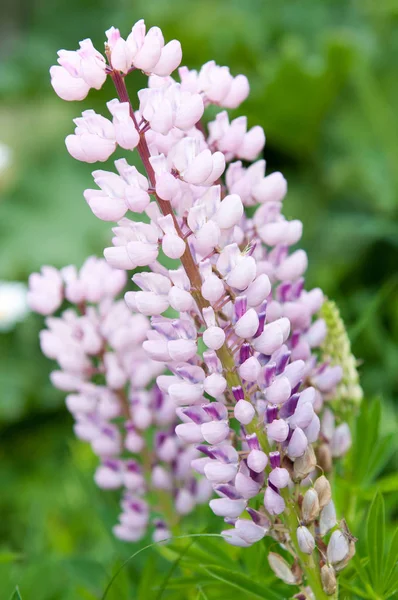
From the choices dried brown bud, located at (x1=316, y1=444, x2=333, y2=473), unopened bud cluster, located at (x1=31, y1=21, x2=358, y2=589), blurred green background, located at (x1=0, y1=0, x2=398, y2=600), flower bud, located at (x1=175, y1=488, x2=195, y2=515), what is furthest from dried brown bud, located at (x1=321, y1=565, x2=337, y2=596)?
blurred green background, located at (x1=0, y1=0, x2=398, y2=600)

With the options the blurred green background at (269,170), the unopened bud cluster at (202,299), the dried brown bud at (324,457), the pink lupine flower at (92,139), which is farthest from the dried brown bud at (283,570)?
the blurred green background at (269,170)

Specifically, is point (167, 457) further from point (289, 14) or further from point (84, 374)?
point (289, 14)

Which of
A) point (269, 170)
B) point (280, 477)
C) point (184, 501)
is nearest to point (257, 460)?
point (280, 477)

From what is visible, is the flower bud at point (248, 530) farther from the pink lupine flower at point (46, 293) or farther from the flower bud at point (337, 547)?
the pink lupine flower at point (46, 293)

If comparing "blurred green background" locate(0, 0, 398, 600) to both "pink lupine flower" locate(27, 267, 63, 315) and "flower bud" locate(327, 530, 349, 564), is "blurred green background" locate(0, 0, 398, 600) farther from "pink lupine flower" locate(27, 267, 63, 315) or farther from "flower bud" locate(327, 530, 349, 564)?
"flower bud" locate(327, 530, 349, 564)

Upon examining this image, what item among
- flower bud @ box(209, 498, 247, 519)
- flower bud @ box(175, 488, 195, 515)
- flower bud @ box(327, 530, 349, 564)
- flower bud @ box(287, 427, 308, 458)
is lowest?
flower bud @ box(175, 488, 195, 515)
